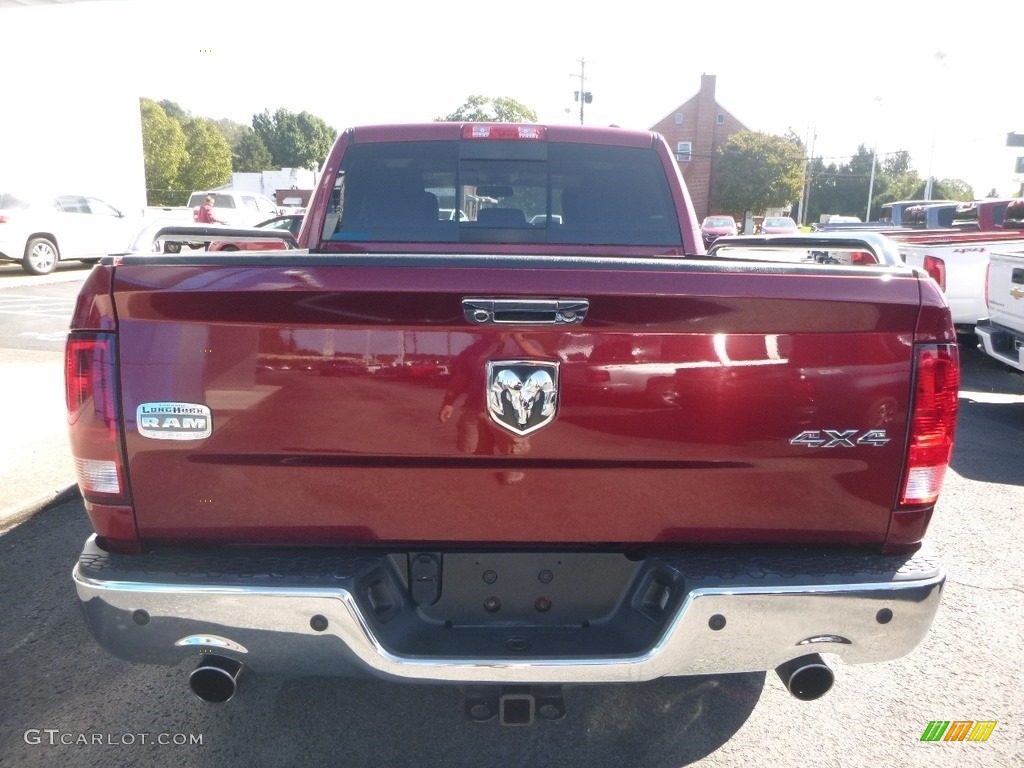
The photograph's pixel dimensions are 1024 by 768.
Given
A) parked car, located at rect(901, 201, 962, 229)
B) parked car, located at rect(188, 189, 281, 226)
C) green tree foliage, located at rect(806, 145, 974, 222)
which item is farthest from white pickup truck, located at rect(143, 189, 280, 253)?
green tree foliage, located at rect(806, 145, 974, 222)

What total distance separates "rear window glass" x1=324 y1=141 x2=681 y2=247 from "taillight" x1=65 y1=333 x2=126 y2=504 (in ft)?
5.82

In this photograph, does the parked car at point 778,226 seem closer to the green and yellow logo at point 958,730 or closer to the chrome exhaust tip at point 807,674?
the green and yellow logo at point 958,730

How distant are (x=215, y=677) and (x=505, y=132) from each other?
8.78 ft

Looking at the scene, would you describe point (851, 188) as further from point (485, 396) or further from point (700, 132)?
point (485, 396)

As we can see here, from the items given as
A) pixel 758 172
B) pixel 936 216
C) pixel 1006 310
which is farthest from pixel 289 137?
pixel 1006 310

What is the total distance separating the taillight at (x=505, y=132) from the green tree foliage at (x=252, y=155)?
99.7 metres

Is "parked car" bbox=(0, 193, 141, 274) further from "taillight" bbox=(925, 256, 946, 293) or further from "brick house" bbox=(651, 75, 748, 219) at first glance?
"brick house" bbox=(651, 75, 748, 219)

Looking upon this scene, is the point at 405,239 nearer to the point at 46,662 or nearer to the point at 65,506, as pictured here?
the point at 46,662

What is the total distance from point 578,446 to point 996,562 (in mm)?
3275

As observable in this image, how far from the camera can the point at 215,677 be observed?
215 centimetres

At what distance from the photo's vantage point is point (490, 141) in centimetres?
376

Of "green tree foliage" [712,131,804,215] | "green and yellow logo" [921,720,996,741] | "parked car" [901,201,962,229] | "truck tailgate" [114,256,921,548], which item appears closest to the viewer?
"truck tailgate" [114,256,921,548]

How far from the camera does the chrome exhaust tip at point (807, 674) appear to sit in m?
2.17

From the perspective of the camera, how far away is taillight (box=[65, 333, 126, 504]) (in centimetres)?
201
